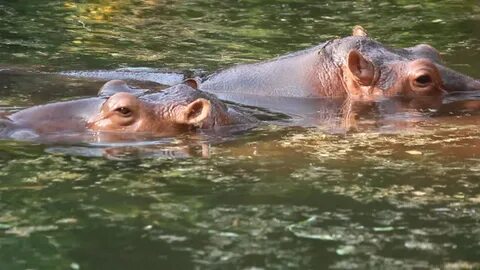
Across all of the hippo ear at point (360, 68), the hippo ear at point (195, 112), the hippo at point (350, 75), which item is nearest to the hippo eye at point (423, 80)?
the hippo at point (350, 75)

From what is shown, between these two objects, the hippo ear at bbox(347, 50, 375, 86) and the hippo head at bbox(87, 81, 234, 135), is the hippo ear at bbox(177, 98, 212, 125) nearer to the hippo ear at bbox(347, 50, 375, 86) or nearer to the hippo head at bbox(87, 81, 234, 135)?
the hippo head at bbox(87, 81, 234, 135)

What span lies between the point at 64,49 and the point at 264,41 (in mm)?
2350

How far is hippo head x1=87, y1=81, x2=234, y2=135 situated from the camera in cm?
646

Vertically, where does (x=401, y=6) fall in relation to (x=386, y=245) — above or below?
above

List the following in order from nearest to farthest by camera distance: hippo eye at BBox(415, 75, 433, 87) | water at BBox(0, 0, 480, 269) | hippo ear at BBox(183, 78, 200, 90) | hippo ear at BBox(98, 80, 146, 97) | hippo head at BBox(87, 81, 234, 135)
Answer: water at BBox(0, 0, 480, 269)
hippo head at BBox(87, 81, 234, 135)
hippo ear at BBox(98, 80, 146, 97)
hippo eye at BBox(415, 75, 433, 87)
hippo ear at BBox(183, 78, 200, 90)

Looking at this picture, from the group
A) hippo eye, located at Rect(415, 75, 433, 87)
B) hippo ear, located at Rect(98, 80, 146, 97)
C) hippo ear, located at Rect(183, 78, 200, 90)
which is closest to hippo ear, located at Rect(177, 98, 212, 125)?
hippo ear, located at Rect(98, 80, 146, 97)

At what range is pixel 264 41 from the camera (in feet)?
39.2

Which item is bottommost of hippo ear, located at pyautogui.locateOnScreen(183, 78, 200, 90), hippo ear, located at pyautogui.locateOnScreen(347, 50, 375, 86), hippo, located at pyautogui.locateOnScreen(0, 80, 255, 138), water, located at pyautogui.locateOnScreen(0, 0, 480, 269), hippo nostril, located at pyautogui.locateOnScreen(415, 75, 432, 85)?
water, located at pyautogui.locateOnScreen(0, 0, 480, 269)

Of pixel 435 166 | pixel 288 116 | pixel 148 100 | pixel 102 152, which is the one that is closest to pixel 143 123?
pixel 148 100

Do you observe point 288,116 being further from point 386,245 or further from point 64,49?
point 64,49

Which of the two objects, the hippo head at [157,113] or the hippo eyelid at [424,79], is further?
the hippo eyelid at [424,79]

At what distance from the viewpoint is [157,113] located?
6.58 meters

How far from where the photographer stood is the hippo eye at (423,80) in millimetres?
7750

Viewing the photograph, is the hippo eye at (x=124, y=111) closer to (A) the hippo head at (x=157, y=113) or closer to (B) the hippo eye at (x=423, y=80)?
(A) the hippo head at (x=157, y=113)
